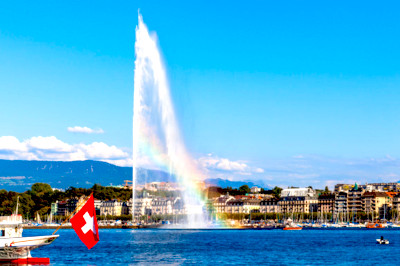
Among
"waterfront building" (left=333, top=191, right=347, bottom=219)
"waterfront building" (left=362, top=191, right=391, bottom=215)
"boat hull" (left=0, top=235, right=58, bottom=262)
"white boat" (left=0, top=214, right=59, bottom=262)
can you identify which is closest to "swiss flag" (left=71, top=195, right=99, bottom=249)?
"white boat" (left=0, top=214, right=59, bottom=262)

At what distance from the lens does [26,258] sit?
1665 inches

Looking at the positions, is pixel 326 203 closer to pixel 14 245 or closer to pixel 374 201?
pixel 374 201

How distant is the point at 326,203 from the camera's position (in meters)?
197

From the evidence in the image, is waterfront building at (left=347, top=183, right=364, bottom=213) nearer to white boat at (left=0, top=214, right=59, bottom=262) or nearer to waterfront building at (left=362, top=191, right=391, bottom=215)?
waterfront building at (left=362, top=191, right=391, bottom=215)

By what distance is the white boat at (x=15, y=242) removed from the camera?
41.1m

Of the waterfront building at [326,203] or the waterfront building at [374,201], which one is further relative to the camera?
the waterfront building at [326,203]

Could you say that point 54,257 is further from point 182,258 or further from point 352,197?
point 352,197

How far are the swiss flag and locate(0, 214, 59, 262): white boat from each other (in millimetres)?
6467

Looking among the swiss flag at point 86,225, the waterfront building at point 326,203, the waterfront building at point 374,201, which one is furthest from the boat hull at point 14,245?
the waterfront building at point 326,203

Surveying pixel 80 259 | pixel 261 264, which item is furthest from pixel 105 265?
pixel 261 264

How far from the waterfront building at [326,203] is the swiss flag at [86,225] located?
165 metres

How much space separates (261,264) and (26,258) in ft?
53.7

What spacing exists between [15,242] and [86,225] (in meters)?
7.59

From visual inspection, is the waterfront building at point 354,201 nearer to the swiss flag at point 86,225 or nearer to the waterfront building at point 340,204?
the waterfront building at point 340,204
